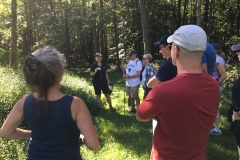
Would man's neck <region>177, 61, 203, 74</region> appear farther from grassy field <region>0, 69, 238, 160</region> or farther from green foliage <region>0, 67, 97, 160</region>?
grassy field <region>0, 69, 238, 160</region>

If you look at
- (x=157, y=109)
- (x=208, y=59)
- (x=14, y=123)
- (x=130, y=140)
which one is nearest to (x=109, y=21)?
(x=130, y=140)

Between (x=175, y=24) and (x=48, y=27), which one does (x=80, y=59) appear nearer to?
(x=48, y=27)

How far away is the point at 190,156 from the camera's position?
2.03 meters

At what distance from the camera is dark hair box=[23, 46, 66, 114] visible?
1984 millimetres

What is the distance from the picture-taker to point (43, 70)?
1981mm

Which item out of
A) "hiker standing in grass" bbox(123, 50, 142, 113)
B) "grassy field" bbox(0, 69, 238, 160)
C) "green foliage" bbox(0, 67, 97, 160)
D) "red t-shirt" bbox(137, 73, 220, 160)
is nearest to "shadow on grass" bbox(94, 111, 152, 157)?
"grassy field" bbox(0, 69, 238, 160)

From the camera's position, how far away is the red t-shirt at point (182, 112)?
73.3 inches

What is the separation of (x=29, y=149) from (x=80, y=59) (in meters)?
29.3

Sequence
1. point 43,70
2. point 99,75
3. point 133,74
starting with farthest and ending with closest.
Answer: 1. point 99,75
2. point 133,74
3. point 43,70

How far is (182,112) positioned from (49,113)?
100 cm

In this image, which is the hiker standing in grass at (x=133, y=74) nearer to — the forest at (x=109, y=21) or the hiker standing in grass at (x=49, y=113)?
the hiker standing in grass at (x=49, y=113)

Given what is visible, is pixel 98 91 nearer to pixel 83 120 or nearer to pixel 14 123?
pixel 14 123

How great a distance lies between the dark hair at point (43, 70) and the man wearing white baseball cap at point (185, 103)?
73cm

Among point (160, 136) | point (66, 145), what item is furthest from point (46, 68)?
point (160, 136)
